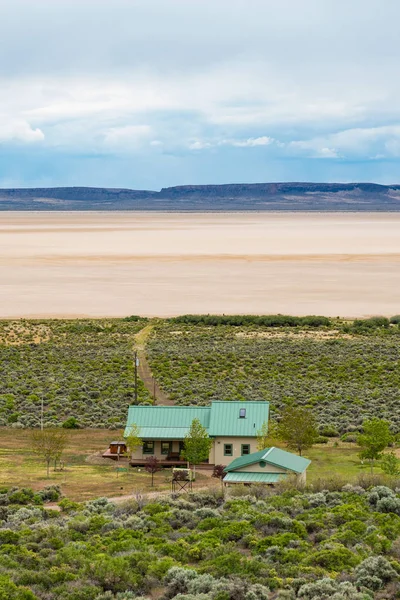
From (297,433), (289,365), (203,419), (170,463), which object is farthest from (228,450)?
(289,365)

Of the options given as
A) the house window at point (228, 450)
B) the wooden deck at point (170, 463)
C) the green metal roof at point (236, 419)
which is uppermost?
the green metal roof at point (236, 419)

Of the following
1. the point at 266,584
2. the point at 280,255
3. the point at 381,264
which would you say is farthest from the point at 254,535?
the point at 280,255

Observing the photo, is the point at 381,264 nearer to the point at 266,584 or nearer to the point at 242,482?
the point at 242,482

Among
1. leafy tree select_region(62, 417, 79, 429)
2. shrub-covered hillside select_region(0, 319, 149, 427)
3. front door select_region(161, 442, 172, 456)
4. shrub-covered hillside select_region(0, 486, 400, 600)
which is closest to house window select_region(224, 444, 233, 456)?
front door select_region(161, 442, 172, 456)

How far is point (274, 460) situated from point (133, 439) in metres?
5.15

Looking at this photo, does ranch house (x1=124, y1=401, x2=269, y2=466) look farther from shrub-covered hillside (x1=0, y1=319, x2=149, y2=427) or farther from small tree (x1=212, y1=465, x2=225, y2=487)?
shrub-covered hillside (x1=0, y1=319, x2=149, y2=427)

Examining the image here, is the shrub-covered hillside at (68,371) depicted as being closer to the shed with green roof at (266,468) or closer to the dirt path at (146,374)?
the dirt path at (146,374)

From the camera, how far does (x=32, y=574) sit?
18.8 metres

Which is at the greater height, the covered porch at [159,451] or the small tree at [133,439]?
the small tree at [133,439]

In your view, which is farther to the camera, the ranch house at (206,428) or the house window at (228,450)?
the house window at (228,450)

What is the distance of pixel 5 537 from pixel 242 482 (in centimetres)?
824

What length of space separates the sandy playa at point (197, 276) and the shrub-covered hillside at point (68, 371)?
901cm

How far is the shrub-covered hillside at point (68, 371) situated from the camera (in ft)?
133

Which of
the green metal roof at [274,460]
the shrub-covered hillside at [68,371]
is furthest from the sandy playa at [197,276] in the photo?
the green metal roof at [274,460]
